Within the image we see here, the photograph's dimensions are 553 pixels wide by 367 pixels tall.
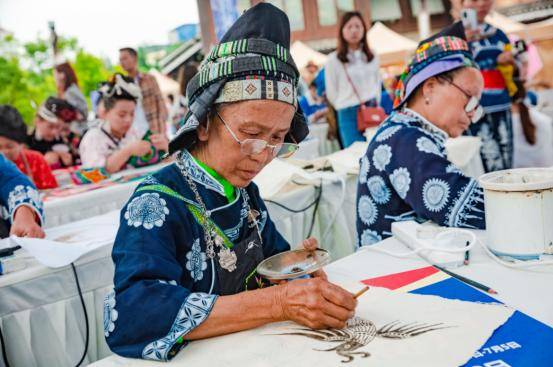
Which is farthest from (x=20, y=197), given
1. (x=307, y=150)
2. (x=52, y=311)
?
(x=307, y=150)

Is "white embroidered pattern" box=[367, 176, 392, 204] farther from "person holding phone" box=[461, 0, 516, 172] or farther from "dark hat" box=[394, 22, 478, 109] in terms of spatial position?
"person holding phone" box=[461, 0, 516, 172]

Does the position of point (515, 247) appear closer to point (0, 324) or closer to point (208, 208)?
point (208, 208)

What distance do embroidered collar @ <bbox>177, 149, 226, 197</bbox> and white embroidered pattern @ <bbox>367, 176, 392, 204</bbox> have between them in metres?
0.79

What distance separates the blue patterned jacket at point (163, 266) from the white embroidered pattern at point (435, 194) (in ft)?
2.28

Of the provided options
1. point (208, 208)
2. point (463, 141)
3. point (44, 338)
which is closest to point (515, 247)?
point (208, 208)

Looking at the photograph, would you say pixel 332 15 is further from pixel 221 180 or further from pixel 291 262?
pixel 291 262

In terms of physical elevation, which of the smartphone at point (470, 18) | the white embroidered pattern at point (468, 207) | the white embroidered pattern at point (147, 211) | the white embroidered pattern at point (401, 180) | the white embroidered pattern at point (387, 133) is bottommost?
the white embroidered pattern at point (468, 207)

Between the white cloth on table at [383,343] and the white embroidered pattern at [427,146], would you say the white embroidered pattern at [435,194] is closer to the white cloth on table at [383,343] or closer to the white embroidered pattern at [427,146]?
the white embroidered pattern at [427,146]

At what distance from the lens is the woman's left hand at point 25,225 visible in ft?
7.15

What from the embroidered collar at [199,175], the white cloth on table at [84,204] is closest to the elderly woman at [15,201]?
the white cloth on table at [84,204]

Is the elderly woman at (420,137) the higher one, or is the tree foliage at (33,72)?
the tree foliage at (33,72)

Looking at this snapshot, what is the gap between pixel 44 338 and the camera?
6.04 feet

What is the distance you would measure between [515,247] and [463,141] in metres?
2.50

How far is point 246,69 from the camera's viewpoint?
45.7 inches
